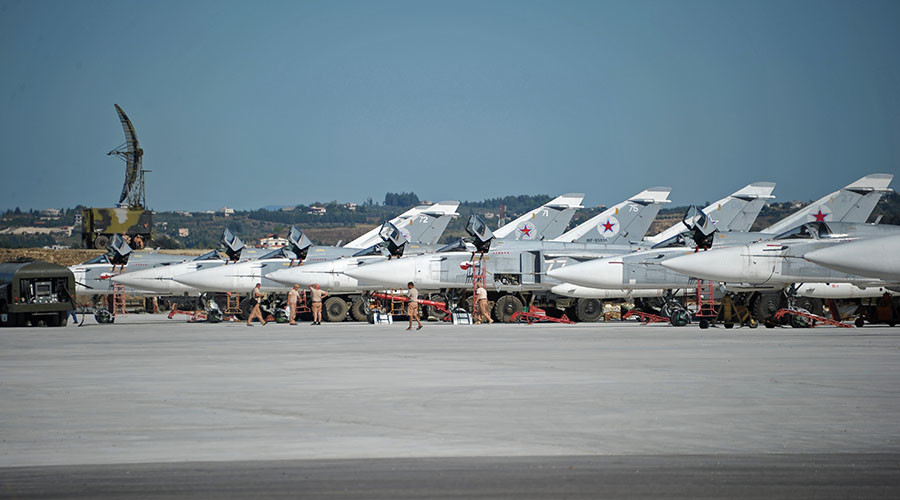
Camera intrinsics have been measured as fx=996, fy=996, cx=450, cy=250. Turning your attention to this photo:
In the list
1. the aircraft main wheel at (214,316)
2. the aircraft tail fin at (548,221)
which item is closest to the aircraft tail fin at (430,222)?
the aircraft tail fin at (548,221)

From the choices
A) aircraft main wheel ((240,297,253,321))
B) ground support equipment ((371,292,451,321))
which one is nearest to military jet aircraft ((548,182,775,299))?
ground support equipment ((371,292,451,321))

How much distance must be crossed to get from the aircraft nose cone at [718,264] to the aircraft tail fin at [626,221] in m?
13.7

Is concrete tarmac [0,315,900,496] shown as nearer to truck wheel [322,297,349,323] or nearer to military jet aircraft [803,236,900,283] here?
military jet aircraft [803,236,900,283]

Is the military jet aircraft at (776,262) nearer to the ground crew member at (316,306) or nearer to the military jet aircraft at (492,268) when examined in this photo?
the military jet aircraft at (492,268)

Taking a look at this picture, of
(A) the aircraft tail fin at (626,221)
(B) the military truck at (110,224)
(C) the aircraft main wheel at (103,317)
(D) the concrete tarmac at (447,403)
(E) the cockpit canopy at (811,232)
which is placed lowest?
(D) the concrete tarmac at (447,403)

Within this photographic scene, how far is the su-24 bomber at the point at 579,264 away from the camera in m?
23.3

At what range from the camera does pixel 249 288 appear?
31.9 meters

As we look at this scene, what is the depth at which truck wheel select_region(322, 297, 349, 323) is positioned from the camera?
105 ft

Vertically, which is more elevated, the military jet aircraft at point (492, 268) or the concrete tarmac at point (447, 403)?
the military jet aircraft at point (492, 268)

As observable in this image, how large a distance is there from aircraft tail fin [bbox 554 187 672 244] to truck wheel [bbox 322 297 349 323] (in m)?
9.98

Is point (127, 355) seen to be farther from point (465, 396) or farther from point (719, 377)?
point (719, 377)

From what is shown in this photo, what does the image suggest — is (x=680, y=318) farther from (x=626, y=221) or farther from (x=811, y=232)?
(x=626, y=221)

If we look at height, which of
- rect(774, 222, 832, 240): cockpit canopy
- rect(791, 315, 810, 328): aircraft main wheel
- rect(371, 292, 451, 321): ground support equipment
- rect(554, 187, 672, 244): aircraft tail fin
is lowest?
rect(791, 315, 810, 328): aircraft main wheel

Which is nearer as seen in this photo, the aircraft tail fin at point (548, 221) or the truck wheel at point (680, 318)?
the truck wheel at point (680, 318)
